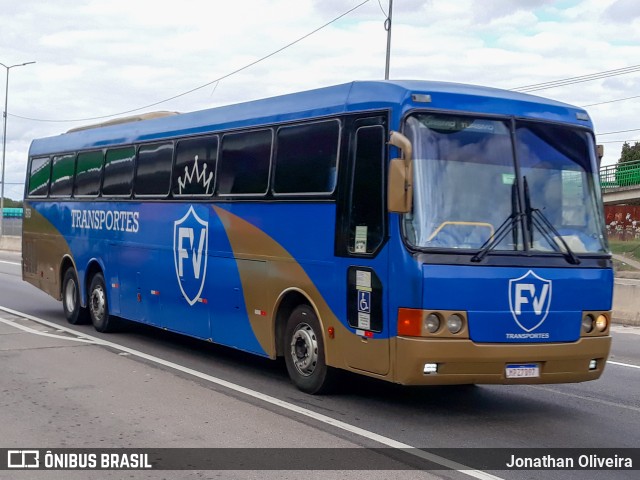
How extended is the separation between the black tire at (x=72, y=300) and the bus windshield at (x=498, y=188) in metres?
9.30

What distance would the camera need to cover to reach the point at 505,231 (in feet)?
29.2

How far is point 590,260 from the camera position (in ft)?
30.5

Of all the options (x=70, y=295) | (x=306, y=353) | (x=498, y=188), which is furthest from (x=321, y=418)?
(x=70, y=295)

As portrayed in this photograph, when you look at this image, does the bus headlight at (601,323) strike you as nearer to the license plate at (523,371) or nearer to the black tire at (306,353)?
the license plate at (523,371)

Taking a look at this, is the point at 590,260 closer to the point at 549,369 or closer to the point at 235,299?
the point at 549,369

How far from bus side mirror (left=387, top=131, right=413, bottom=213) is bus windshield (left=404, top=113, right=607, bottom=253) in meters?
0.13

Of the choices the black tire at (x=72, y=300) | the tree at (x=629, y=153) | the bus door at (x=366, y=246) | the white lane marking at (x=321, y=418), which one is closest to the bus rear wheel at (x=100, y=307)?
the black tire at (x=72, y=300)

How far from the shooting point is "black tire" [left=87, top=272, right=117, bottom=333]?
15797 millimetres

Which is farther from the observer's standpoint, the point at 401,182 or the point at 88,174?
the point at 88,174

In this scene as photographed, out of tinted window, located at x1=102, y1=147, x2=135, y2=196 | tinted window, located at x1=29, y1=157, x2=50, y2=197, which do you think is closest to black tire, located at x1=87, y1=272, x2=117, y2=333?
tinted window, located at x1=102, y1=147, x2=135, y2=196

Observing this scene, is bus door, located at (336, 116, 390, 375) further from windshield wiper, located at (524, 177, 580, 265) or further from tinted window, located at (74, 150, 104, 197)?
tinted window, located at (74, 150, 104, 197)

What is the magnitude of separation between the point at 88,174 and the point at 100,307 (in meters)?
2.37

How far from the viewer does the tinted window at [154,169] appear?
13.9 m

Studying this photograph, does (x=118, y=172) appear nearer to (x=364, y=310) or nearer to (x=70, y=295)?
(x=70, y=295)
